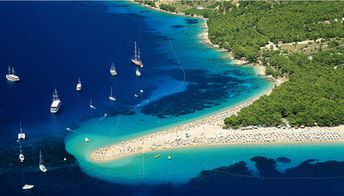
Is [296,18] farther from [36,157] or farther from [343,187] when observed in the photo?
[36,157]

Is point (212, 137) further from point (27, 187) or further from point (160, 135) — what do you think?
point (27, 187)

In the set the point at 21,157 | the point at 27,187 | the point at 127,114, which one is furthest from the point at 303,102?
the point at 27,187

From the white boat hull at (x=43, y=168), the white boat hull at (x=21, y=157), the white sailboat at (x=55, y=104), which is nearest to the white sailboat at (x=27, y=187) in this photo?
the white boat hull at (x=43, y=168)

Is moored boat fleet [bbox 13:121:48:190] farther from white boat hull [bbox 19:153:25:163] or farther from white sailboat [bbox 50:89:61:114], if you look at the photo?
white sailboat [bbox 50:89:61:114]

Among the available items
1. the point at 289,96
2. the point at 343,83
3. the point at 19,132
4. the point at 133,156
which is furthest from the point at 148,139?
the point at 343,83

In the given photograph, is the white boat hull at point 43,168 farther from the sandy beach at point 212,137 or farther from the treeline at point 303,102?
the treeline at point 303,102

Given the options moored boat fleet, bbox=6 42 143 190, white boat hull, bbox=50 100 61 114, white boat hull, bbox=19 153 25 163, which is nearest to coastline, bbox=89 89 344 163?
moored boat fleet, bbox=6 42 143 190
